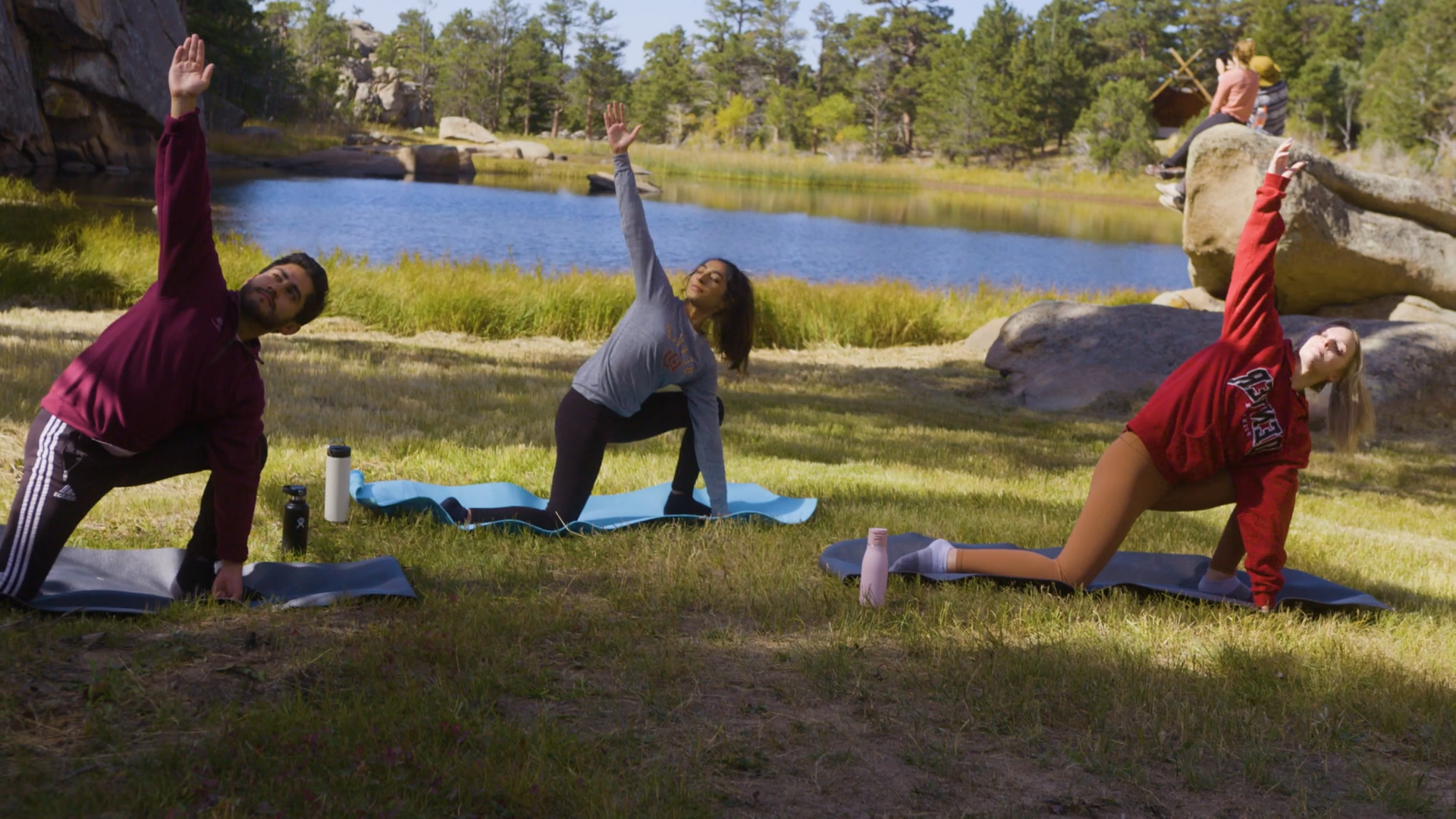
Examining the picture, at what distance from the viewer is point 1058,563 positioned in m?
4.91

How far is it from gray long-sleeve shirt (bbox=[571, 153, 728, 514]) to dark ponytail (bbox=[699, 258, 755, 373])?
0.33ft

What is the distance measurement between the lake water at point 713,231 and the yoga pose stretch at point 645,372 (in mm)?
13031

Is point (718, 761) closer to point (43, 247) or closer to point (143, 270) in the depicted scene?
point (143, 270)

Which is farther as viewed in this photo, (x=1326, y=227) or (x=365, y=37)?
(x=365, y=37)

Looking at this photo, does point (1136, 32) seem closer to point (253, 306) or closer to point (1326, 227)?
point (1326, 227)

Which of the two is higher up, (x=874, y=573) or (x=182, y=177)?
(x=182, y=177)

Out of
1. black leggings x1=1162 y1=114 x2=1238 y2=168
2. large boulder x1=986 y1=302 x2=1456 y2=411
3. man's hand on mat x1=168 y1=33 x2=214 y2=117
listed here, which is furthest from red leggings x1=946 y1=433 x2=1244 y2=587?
black leggings x1=1162 y1=114 x2=1238 y2=168

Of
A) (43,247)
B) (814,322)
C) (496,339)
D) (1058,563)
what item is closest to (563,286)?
(496,339)

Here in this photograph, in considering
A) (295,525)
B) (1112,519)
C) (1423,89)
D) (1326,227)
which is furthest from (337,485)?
(1423,89)

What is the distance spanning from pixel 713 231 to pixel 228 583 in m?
28.9

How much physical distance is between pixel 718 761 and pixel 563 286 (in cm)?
1121

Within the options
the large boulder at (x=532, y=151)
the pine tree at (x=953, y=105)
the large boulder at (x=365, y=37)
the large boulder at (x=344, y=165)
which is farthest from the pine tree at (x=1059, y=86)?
the large boulder at (x=365, y=37)

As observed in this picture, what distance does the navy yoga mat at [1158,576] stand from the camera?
5.05 meters

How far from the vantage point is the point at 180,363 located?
3.78 m
